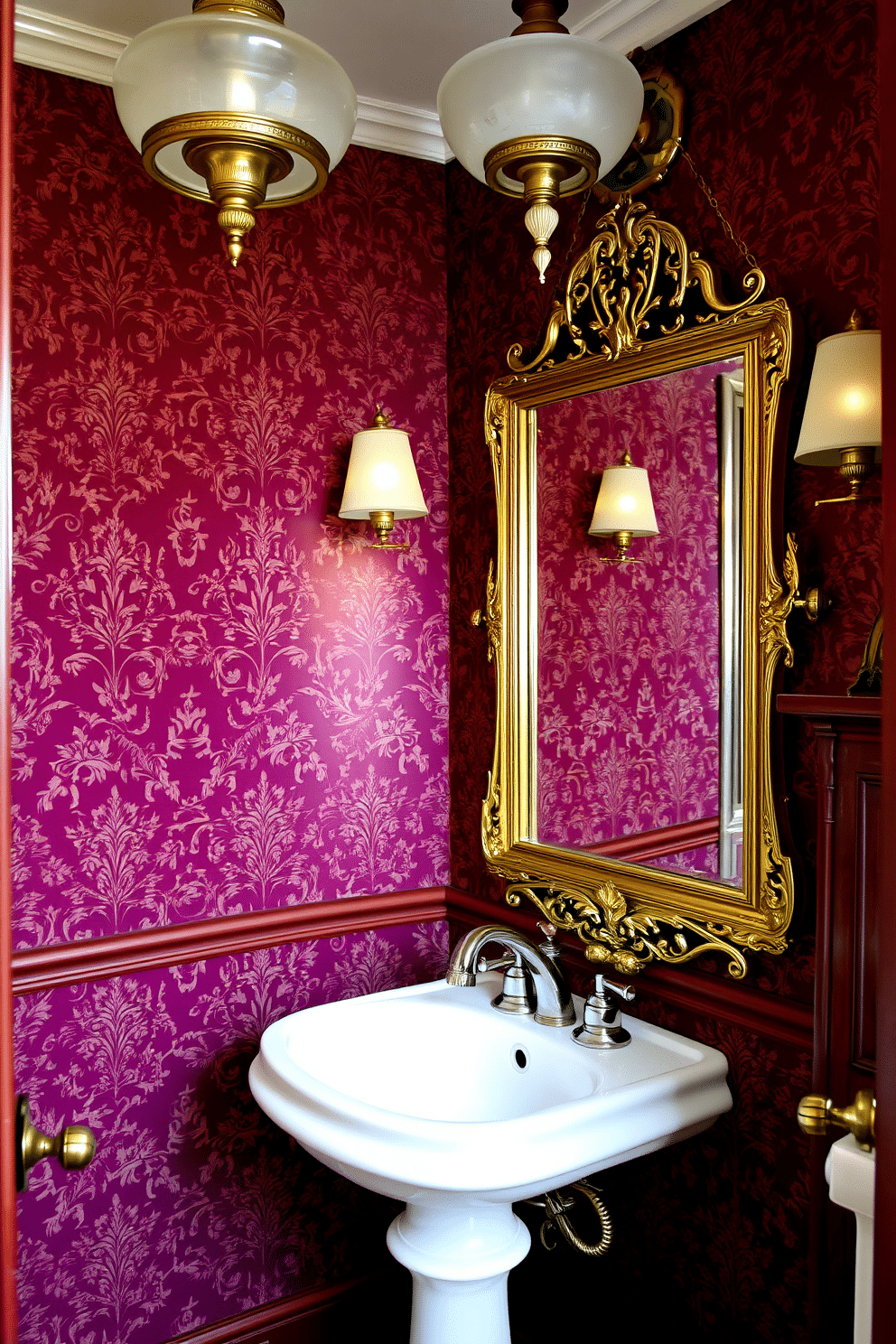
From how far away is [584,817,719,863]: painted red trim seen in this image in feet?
5.52

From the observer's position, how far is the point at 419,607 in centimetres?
229

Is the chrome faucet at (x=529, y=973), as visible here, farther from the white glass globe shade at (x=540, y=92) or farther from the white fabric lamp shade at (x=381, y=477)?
the white glass globe shade at (x=540, y=92)

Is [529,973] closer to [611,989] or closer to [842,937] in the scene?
[611,989]

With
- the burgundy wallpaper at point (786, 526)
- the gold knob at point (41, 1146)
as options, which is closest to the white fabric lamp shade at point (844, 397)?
the burgundy wallpaper at point (786, 526)

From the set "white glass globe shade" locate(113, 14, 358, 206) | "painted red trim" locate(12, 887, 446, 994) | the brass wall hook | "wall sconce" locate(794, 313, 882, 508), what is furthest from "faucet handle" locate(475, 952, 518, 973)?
"white glass globe shade" locate(113, 14, 358, 206)

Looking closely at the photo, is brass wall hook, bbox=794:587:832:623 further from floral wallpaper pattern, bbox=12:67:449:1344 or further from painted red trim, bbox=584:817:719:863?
floral wallpaper pattern, bbox=12:67:449:1344

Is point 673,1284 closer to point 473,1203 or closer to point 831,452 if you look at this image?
point 473,1203

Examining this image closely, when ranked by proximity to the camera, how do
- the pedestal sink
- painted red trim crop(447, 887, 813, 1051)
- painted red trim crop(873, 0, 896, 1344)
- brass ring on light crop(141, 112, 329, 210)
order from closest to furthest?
painted red trim crop(873, 0, 896, 1344) < brass ring on light crop(141, 112, 329, 210) < the pedestal sink < painted red trim crop(447, 887, 813, 1051)

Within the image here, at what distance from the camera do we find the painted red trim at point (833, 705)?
3.77ft

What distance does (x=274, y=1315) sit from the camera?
2072mm

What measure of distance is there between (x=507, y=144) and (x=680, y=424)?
0.55 meters

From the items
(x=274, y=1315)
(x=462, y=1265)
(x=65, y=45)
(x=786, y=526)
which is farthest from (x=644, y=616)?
(x=274, y=1315)

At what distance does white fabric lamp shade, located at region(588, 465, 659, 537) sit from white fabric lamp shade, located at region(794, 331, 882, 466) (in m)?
0.41

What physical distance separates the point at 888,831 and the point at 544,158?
109 cm
